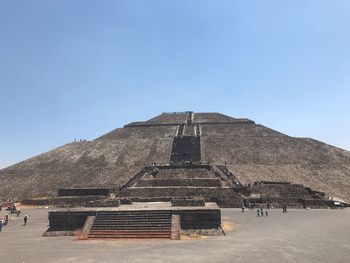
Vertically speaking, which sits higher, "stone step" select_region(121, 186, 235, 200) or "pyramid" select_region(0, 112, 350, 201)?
"pyramid" select_region(0, 112, 350, 201)

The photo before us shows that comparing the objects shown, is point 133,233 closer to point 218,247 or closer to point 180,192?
point 218,247

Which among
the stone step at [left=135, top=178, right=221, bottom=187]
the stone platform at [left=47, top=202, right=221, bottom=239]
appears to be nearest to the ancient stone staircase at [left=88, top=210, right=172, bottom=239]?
the stone platform at [left=47, top=202, right=221, bottom=239]

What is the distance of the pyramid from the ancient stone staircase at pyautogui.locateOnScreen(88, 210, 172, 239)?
610 inches

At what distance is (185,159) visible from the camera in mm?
51062

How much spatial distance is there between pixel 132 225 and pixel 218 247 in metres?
5.63

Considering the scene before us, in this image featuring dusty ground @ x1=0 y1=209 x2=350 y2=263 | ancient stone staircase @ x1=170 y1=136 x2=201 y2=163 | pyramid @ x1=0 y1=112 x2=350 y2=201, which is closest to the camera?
dusty ground @ x1=0 y1=209 x2=350 y2=263

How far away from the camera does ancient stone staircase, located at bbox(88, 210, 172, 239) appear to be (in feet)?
63.8

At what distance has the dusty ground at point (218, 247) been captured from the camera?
47.8ft

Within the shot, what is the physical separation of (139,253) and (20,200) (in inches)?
1182

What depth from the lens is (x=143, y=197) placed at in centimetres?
3303

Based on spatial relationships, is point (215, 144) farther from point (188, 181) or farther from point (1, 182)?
point (1, 182)

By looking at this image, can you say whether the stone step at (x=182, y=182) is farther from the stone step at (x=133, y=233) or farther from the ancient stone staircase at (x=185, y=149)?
the stone step at (x=133, y=233)

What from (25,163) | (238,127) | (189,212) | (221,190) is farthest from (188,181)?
(238,127)

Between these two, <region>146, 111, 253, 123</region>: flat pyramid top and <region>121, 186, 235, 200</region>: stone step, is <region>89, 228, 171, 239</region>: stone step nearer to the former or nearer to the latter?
<region>121, 186, 235, 200</region>: stone step
